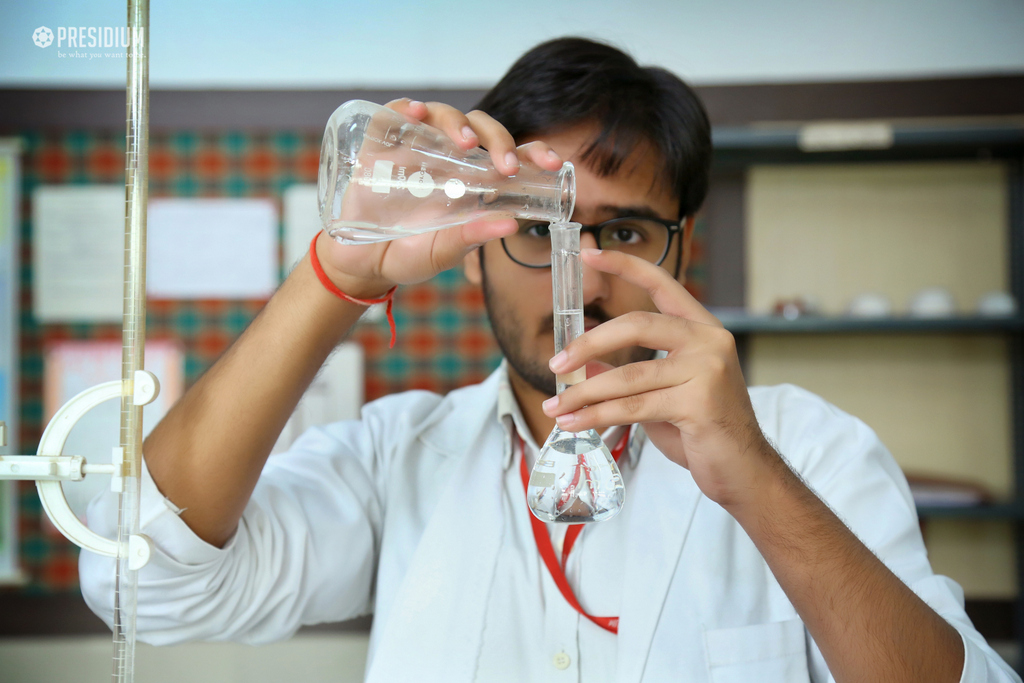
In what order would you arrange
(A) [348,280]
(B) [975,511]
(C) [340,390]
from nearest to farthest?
(A) [348,280] < (B) [975,511] < (C) [340,390]

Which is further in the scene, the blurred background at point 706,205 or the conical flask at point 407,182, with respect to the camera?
the blurred background at point 706,205

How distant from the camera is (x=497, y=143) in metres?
0.73

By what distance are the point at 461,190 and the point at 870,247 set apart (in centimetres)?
200

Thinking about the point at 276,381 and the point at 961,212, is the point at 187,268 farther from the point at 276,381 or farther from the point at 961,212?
the point at 961,212

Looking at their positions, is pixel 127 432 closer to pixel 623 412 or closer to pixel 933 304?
pixel 623 412

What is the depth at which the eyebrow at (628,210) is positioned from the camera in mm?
1146

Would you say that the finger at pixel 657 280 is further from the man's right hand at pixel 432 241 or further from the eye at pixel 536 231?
the eye at pixel 536 231

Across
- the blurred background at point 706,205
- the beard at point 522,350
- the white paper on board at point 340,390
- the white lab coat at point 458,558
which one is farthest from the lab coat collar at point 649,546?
the white paper on board at point 340,390

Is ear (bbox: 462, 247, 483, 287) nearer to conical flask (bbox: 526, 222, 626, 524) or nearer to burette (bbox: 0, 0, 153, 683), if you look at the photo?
conical flask (bbox: 526, 222, 626, 524)

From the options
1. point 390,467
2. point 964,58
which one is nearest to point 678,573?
point 390,467

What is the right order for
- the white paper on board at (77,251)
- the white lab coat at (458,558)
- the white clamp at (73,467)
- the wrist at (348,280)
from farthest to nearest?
1. the white paper on board at (77,251)
2. the white lab coat at (458,558)
3. the wrist at (348,280)
4. the white clamp at (73,467)

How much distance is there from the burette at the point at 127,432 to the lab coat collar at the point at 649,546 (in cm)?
65

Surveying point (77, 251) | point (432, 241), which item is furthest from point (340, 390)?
point (432, 241)

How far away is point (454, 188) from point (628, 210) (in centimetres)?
50
